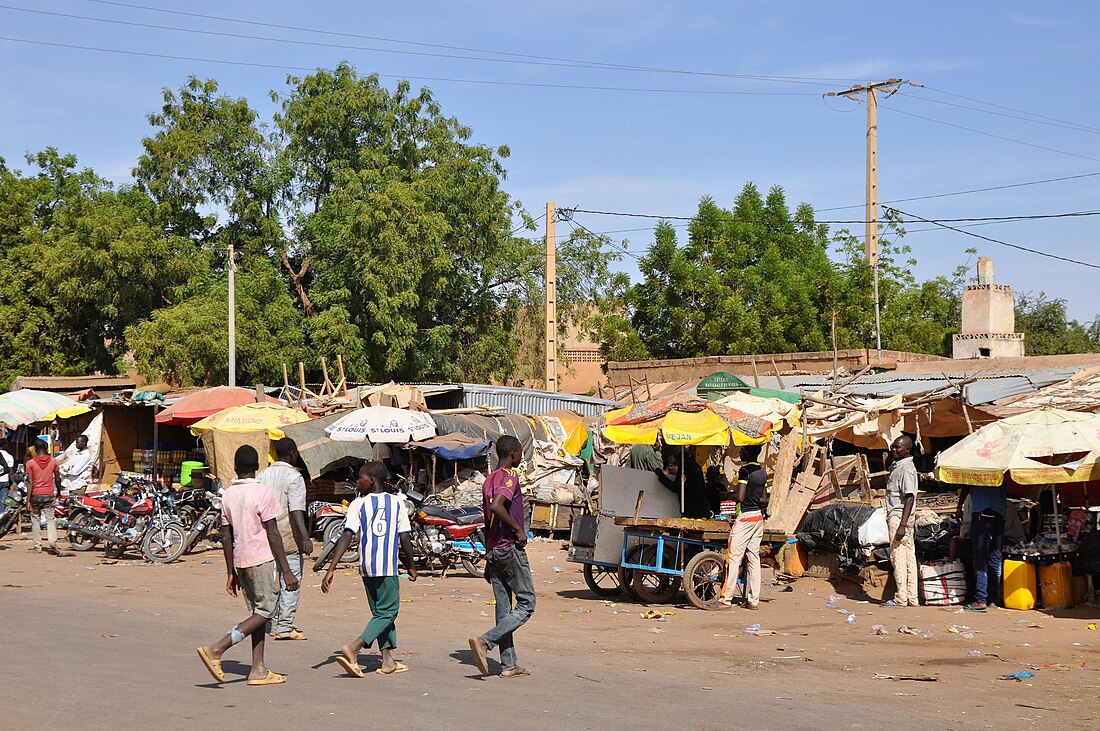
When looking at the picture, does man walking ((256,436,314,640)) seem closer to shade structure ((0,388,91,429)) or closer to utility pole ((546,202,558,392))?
shade structure ((0,388,91,429))

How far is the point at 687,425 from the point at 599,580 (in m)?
2.49

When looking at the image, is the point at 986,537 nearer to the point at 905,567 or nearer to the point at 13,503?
the point at 905,567

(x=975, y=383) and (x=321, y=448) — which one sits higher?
(x=975, y=383)

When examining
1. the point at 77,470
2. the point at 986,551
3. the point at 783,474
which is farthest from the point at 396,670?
the point at 77,470

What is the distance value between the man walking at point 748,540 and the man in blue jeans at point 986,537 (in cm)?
244

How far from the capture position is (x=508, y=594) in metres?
8.88

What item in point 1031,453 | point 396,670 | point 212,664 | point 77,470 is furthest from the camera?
point 77,470

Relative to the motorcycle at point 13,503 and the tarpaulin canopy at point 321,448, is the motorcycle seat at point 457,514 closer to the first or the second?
the tarpaulin canopy at point 321,448

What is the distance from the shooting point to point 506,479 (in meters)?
8.93

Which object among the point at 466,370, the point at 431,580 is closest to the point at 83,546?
the point at 431,580

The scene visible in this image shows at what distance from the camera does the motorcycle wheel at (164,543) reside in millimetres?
17516

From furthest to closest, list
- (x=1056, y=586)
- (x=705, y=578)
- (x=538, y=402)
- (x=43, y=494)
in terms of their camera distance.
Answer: (x=538, y=402)
(x=43, y=494)
(x=705, y=578)
(x=1056, y=586)

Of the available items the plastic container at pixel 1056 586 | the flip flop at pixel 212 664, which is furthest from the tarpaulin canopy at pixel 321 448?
the flip flop at pixel 212 664

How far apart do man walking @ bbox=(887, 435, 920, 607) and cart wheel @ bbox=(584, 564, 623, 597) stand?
3315 millimetres
